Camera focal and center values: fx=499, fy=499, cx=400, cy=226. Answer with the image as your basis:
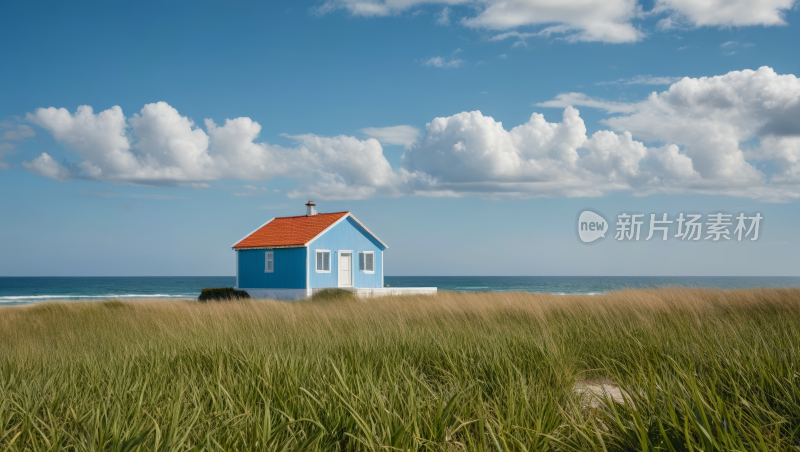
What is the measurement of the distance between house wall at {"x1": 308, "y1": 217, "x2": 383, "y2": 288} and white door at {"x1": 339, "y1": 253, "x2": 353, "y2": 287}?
23 centimetres

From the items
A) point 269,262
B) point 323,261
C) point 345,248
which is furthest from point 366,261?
point 269,262

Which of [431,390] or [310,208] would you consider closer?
[431,390]

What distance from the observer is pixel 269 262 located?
2503 cm

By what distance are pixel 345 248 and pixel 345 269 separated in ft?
3.56

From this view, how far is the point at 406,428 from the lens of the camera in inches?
105

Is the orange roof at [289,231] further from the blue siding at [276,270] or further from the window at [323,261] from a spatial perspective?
the window at [323,261]

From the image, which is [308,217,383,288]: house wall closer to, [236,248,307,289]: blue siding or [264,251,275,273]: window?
[236,248,307,289]: blue siding

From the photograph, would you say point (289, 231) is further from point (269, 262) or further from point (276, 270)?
point (276, 270)

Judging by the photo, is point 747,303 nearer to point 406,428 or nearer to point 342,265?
point 406,428

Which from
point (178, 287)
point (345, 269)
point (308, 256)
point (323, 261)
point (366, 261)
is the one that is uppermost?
point (308, 256)

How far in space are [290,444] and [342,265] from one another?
73.7 ft

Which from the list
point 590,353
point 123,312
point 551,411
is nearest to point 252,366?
point 551,411

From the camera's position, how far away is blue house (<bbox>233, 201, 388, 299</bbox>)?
77.6 ft

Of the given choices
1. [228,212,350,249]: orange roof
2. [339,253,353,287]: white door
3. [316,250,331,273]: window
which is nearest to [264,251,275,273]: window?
[228,212,350,249]: orange roof
